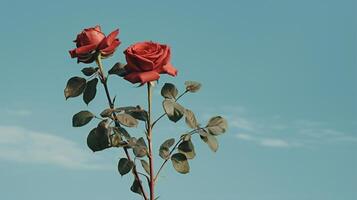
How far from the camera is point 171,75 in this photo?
2445 millimetres

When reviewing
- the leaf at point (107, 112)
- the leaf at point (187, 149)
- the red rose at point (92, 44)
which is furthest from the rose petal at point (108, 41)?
the leaf at point (187, 149)

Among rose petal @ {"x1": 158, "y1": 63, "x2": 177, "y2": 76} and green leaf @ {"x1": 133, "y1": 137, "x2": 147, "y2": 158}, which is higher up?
rose petal @ {"x1": 158, "y1": 63, "x2": 177, "y2": 76}

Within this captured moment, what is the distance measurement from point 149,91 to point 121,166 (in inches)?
11.6

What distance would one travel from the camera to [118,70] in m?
2.46

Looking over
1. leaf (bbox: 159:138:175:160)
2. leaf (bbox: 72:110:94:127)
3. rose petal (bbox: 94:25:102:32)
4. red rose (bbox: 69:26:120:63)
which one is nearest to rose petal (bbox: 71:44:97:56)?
red rose (bbox: 69:26:120:63)

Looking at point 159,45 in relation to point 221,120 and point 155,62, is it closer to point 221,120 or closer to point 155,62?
point 155,62

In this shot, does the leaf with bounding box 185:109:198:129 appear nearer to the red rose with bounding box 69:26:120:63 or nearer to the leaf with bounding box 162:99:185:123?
the leaf with bounding box 162:99:185:123

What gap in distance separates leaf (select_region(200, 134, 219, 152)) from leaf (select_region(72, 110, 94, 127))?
435 millimetres

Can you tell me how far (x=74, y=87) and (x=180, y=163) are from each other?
49cm

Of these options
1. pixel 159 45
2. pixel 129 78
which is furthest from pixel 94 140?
pixel 159 45

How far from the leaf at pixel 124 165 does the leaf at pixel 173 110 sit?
0.73ft

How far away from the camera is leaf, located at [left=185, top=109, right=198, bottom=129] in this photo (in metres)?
2.46

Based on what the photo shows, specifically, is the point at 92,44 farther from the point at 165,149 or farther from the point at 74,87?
the point at 165,149

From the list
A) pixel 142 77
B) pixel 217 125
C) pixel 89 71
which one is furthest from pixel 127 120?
pixel 217 125
